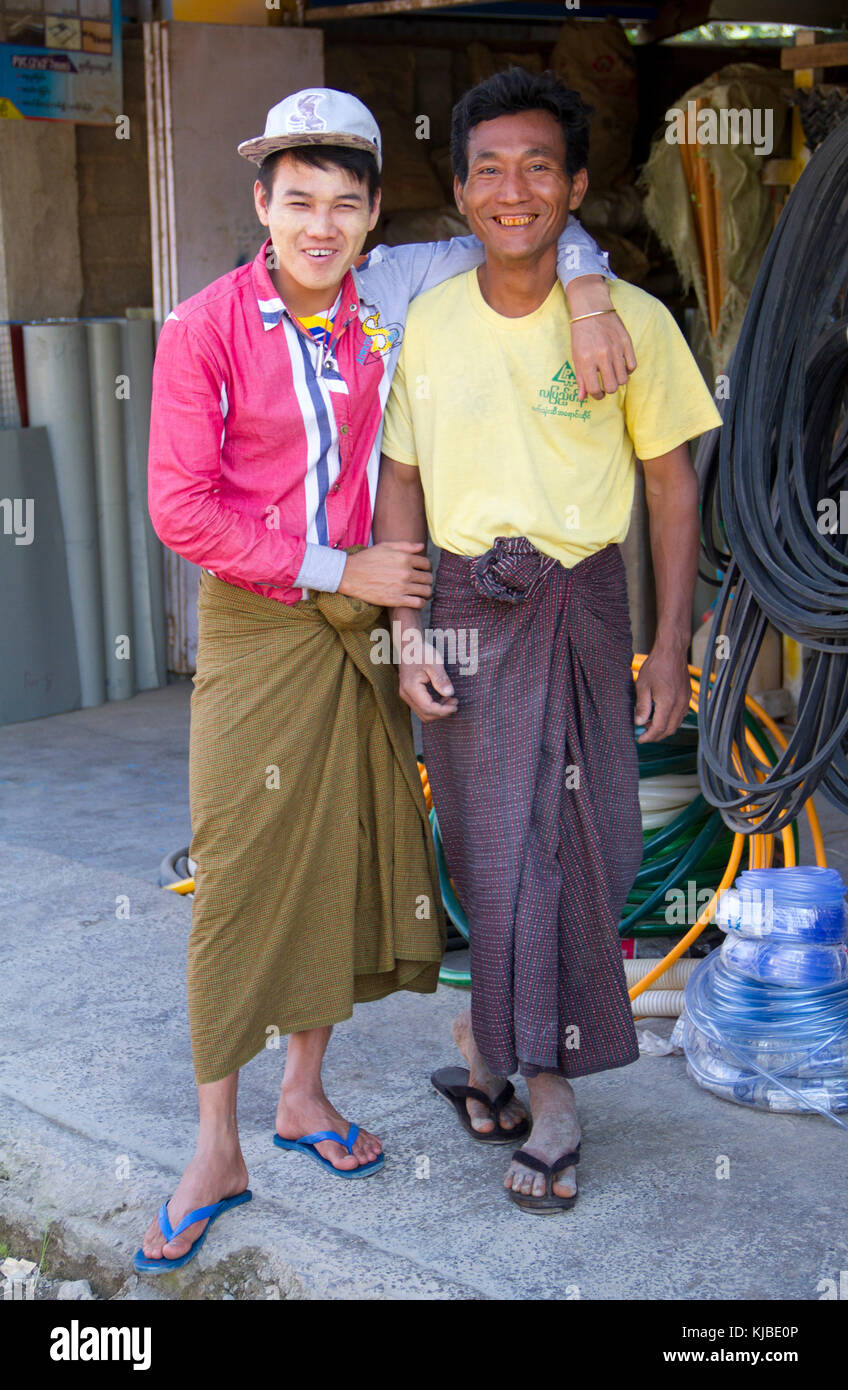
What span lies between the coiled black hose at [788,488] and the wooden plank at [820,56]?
1395 millimetres

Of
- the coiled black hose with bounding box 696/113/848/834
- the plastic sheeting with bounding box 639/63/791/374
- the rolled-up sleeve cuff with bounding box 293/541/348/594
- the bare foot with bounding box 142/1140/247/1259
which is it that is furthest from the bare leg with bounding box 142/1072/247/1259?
the plastic sheeting with bounding box 639/63/791/374

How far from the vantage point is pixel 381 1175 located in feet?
8.87

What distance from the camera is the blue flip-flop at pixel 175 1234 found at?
2.46 meters

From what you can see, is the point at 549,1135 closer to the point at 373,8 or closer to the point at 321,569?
the point at 321,569

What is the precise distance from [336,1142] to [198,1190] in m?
0.30

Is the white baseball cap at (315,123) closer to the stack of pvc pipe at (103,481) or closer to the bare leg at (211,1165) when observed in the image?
the bare leg at (211,1165)

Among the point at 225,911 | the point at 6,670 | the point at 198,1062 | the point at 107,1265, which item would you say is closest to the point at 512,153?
the point at 225,911

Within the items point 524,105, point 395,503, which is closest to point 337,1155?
point 395,503

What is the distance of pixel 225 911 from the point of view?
2535 mm

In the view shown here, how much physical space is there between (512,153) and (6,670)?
394 centimetres

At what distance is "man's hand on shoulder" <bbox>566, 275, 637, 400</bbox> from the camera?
241cm

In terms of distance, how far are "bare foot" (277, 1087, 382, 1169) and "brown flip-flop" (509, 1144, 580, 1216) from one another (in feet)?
0.95
